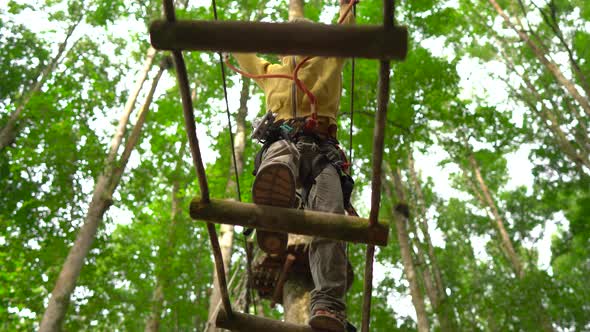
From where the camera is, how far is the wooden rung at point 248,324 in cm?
280

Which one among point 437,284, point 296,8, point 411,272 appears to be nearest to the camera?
point 296,8

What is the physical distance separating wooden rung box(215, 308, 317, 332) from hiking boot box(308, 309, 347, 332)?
0.32m

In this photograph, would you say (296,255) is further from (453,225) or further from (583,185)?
(453,225)

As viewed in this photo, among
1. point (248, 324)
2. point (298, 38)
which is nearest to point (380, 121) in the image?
point (298, 38)

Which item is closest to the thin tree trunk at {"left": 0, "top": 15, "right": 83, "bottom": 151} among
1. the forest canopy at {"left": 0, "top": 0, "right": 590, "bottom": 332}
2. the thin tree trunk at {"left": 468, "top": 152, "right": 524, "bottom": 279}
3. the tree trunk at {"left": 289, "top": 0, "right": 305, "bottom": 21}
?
the forest canopy at {"left": 0, "top": 0, "right": 590, "bottom": 332}

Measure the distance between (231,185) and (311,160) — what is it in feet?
19.2

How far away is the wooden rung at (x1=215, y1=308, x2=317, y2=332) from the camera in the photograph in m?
2.80

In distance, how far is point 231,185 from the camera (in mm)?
8578

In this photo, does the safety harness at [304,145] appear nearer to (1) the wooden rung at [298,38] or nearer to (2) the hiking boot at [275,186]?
(2) the hiking boot at [275,186]

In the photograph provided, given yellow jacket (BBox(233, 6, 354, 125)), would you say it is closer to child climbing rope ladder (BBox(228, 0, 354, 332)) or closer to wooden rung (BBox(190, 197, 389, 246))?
child climbing rope ladder (BBox(228, 0, 354, 332))

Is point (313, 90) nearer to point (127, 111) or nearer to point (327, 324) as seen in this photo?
point (327, 324)

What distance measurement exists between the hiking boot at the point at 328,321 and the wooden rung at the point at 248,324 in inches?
12.6

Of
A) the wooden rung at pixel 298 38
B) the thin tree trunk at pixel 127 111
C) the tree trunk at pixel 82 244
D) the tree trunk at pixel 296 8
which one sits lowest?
the wooden rung at pixel 298 38

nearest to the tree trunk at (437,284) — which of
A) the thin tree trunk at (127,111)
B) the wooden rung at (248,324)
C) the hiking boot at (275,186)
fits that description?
the thin tree trunk at (127,111)
